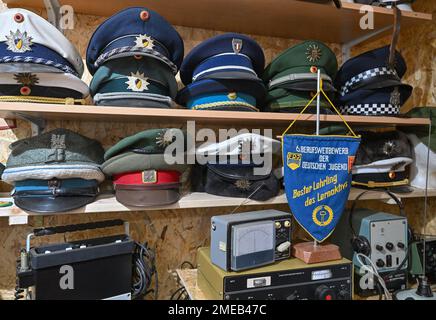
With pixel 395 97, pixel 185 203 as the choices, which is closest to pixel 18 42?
pixel 185 203

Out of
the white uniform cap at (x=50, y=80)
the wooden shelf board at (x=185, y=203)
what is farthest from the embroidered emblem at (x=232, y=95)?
the white uniform cap at (x=50, y=80)

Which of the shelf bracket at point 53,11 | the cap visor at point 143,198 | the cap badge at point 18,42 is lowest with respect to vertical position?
the cap visor at point 143,198

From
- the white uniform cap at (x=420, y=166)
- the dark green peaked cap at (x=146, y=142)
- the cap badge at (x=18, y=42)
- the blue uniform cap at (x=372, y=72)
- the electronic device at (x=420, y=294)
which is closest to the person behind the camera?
the cap badge at (x=18, y=42)

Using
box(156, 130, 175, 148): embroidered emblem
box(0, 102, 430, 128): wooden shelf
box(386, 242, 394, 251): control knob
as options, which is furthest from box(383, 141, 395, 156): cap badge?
box(156, 130, 175, 148): embroidered emblem

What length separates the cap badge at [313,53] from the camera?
1011 mm

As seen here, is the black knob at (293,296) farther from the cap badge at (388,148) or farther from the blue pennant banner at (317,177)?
the cap badge at (388,148)

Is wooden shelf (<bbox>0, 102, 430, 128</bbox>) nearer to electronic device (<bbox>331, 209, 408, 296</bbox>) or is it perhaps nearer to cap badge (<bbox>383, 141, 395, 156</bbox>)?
cap badge (<bbox>383, 141, 395, 156</bbox>)

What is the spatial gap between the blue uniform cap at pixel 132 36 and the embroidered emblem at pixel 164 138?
0.21 m

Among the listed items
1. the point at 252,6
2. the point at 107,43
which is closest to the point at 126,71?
the point at 107,43

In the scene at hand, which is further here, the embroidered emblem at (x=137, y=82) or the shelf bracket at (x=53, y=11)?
the shelf bracket at (x=53, y=11)

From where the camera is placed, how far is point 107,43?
860 mm

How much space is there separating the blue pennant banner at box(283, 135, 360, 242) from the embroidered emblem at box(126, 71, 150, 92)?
0.47 meters

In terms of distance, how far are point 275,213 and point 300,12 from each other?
745 mm
